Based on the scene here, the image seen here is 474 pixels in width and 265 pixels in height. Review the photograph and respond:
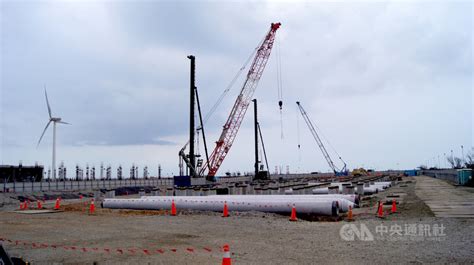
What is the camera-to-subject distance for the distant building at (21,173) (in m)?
98.1

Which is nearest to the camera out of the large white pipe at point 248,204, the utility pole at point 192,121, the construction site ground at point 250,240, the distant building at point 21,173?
the construction site ground at point 250,240

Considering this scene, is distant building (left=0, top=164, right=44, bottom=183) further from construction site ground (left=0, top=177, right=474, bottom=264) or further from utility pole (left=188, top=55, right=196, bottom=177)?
construction site ground (left=0, top=177, right=474, bottom=264)

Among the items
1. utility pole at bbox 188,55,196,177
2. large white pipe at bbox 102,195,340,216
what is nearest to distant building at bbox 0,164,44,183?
utility pole at bbox 188,55,196,177

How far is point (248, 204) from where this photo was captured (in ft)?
68.9

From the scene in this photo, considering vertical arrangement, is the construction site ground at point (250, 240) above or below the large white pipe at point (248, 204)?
below

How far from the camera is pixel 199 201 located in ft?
74.8

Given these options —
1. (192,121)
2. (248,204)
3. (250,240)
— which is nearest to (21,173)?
(192,121)

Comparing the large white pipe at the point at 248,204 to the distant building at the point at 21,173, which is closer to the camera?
the large white pipe at the point at 248,204

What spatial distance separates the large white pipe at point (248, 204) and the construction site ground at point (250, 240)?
0.76m

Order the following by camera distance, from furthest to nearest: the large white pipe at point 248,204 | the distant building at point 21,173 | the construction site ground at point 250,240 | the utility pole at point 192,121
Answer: the distant building at point 21,173 → the utility pole at point 192,121 → the large white pipe at point 248,204 → the construction site ground at point 250,240

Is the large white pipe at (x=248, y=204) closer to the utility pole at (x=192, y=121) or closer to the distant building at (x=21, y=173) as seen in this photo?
the utility pole at (x=192, y=121)

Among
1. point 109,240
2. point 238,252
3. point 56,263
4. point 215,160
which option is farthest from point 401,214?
point 215,160

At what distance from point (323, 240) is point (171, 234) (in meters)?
5.47

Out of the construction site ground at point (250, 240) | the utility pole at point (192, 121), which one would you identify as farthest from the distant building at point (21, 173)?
the construction site ground at point (250, 240)
